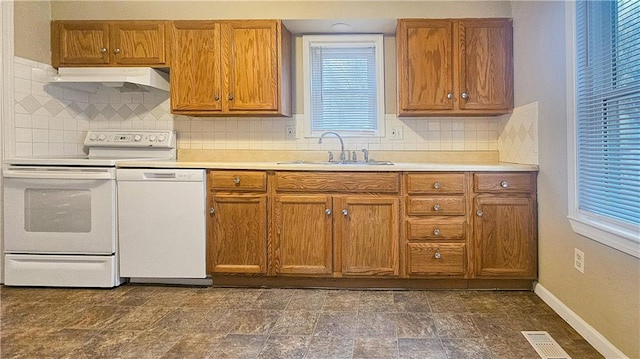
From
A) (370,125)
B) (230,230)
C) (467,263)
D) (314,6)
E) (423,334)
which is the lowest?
(423,334)

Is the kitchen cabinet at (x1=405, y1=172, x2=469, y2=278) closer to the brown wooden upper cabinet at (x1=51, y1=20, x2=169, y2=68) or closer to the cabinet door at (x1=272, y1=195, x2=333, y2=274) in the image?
the cabinet door at (x1=272, y1=195, x2=333, y2=274)

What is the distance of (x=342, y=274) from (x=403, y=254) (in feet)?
1.43

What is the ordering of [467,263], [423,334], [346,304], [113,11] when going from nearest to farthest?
[423,334] → [346,304] → [467,263] → [113,11]

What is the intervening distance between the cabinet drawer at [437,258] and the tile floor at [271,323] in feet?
0.51

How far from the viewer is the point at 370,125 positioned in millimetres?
3383

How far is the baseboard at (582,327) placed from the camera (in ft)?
6.09

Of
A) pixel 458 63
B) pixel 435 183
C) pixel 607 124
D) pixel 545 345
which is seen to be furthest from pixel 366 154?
pixel 545 345

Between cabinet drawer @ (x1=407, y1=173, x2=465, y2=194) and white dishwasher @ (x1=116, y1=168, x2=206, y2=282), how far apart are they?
143cm

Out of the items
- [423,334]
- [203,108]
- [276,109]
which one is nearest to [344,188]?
[276,109]

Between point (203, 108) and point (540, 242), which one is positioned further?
point (203, 108)

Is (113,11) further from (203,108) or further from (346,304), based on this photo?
(346,304)

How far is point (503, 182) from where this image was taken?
8.83 ft

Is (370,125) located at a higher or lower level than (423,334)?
higher

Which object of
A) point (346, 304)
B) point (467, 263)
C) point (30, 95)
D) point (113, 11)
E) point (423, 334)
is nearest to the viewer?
point (423, 334)
